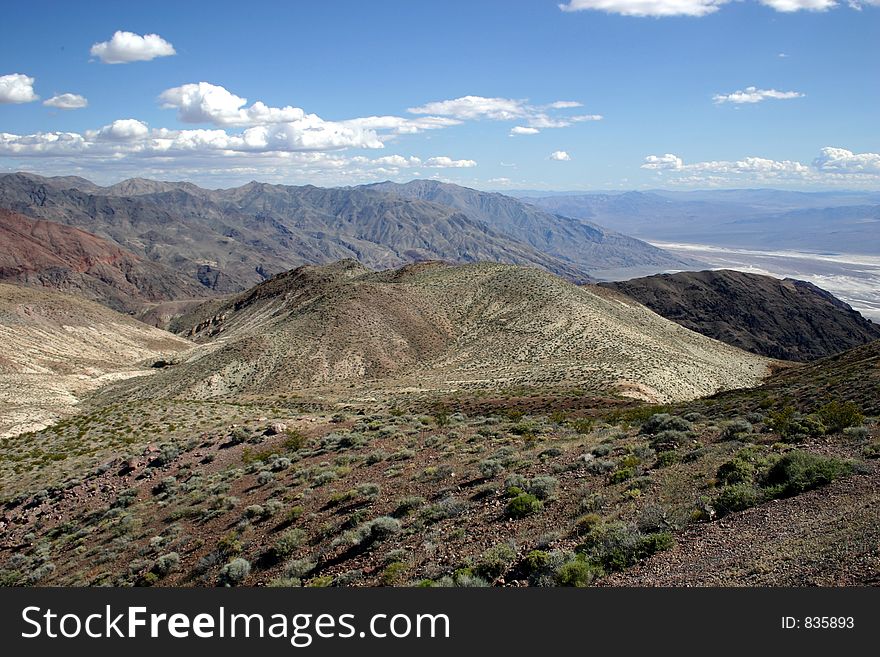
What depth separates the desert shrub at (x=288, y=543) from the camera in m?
14.5

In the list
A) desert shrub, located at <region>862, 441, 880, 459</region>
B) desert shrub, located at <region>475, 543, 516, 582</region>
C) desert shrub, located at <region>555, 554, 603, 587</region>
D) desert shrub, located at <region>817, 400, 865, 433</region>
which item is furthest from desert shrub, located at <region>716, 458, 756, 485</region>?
desert shrub, located at <region>475, 543, 516, 582</region>

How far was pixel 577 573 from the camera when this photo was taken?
10.3 m

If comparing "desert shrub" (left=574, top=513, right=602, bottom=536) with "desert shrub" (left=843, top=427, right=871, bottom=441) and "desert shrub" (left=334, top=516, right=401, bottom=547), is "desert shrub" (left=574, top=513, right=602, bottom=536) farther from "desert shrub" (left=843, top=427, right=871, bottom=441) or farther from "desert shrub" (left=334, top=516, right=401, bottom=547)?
"desert shrub" (left=843, top=427, right=871, bottom=441)

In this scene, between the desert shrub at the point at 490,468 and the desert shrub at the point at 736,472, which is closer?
the desert shrub at the point at 736,472

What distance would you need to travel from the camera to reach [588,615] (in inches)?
333

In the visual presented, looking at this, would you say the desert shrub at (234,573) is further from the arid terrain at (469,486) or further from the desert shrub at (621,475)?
the desert shrub at (621,475)

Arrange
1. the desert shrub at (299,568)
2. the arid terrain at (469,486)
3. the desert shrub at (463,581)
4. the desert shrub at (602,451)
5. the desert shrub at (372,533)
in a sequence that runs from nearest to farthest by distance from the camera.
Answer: the desert shrub at (463,581)
the arid terrain at (469,486)
the desert shrub at (299,568)
the desert shrub at (372,533)
the desert shrub at (602,451)

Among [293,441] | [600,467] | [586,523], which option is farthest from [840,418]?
[293,441]

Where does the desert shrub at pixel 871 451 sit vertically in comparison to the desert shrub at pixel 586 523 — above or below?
above

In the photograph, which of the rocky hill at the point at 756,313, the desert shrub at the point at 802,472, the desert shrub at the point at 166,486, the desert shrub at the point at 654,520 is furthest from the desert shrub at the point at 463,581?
the rocky hill at the point at 756,313

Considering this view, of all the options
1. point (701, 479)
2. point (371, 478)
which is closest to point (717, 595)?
point (701, 479)

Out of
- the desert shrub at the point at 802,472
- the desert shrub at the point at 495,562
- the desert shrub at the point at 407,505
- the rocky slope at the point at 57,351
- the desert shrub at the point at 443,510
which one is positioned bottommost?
the rocky slope at the point at 57,351

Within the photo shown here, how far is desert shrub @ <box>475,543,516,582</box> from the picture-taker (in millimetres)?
11297

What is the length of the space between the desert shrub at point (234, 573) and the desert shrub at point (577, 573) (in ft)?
27.4
